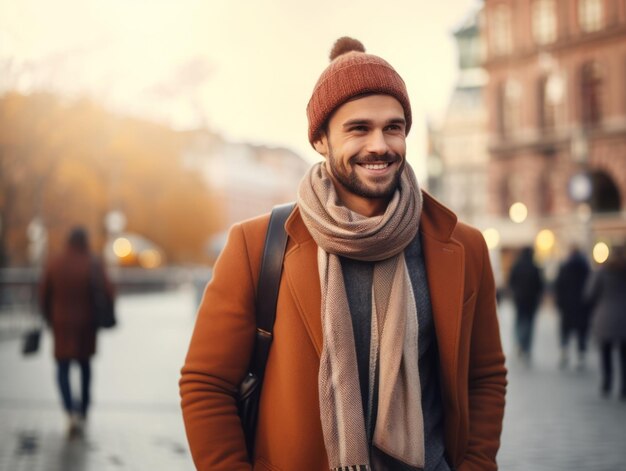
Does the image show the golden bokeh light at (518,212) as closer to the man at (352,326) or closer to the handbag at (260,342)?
the man at (352,326)

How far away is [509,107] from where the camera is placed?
49719mm

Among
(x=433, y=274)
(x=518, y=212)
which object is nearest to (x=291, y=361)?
(x=433, y=274)

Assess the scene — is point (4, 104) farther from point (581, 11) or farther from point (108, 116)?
point (581, 11)

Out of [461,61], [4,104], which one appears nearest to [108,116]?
[4,104]

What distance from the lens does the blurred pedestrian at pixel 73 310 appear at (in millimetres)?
8992

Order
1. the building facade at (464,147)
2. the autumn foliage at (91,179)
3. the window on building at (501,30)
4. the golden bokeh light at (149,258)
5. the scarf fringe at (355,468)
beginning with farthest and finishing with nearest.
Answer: the building facade at (464,147), the golden bokeh light at (149,258), the window on building at (501,30), the autumn foliage at (91,179), the scarf fringe at (355,468)

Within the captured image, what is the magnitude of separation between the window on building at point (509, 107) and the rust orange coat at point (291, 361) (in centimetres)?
4762

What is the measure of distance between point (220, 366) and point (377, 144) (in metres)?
0.72

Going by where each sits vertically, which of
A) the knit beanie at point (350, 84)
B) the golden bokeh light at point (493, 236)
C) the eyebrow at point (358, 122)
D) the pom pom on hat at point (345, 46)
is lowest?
the golden bokeh light at point (493, 236)

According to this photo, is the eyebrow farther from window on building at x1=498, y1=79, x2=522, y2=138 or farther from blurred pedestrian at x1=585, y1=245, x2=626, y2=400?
window on building at x1=498, y1=79, x2=522, y2=138

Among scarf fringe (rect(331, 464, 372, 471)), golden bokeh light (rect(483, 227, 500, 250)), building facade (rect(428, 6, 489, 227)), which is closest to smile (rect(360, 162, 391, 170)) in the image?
scarf fringe (rect(331, 464, 372, 471))

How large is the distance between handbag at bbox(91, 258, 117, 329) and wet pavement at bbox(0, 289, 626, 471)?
0.96 meters

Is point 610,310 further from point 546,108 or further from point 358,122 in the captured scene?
point 546,108

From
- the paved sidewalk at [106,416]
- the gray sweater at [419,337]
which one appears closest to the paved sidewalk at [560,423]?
the paved sidewalk at [106,416]
